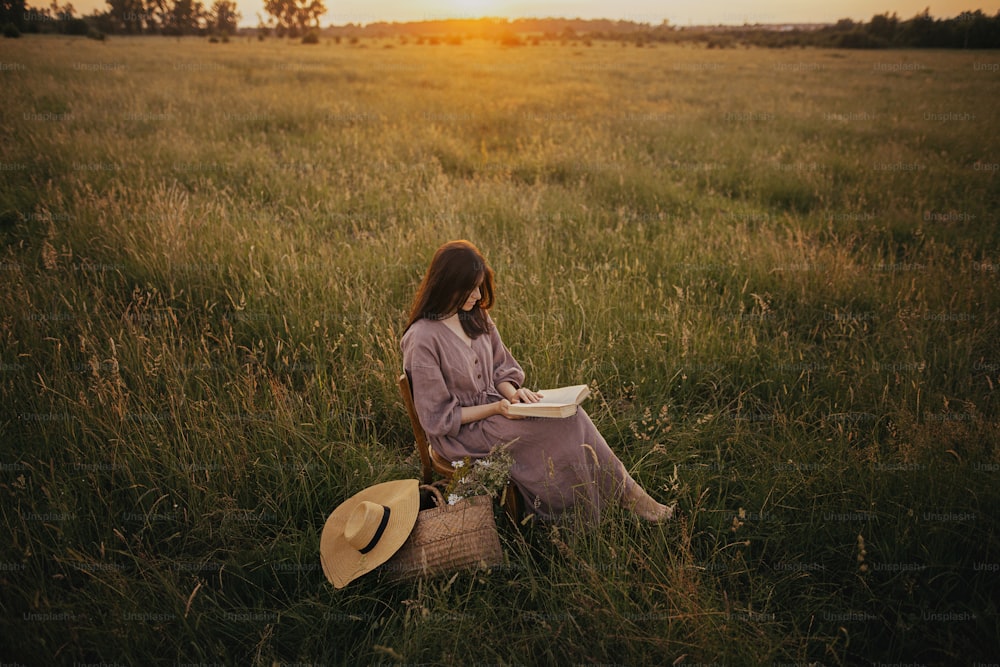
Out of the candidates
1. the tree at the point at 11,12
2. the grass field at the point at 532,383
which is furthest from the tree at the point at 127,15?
the grass field at the point at 532,383

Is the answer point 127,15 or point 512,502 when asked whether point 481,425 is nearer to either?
point 512,502

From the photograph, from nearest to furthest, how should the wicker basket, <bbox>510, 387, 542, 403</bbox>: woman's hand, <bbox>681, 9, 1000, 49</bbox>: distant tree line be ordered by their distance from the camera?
the wicker basket → <bbox>510, 387, 542, 403</bbox>: woman's hand → <bbox>681, 9, 1000, 49</bbox>: distant tree line

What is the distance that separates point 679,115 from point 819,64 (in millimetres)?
21674

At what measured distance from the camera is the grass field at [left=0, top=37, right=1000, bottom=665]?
1.98 metres

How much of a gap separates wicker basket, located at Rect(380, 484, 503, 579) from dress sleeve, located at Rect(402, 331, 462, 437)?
445 millimetres

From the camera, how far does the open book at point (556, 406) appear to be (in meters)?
2.17

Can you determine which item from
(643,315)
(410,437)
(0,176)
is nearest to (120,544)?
(410,437)

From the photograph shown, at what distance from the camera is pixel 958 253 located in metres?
5.44

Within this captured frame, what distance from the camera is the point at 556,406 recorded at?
2.16m

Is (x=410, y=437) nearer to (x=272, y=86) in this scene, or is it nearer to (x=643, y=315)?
(x=643, y=315)

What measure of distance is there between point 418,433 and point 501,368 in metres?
0.62

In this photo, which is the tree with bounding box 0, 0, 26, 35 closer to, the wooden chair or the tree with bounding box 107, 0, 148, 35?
the wooden chair

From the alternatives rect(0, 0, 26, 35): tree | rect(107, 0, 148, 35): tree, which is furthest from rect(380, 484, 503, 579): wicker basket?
rect(107, 0, 148, 35): tree

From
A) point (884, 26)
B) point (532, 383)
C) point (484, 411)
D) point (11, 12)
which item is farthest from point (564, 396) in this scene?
point (884, 26)
